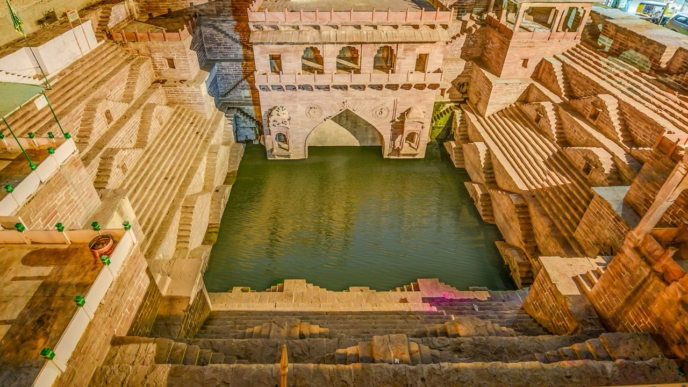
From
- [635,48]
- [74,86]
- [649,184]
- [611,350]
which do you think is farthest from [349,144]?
[611,350]

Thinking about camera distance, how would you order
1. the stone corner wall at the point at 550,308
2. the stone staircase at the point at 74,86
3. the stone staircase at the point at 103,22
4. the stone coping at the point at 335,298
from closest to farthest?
the stone corner wall at the point at 550,308
the stone coping at the point at 335,298
the stone staircase at the point at 74,86
the stone staircase at the point at 103,22

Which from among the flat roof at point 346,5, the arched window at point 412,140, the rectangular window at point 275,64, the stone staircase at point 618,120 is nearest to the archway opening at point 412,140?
the arched window at point 412,140

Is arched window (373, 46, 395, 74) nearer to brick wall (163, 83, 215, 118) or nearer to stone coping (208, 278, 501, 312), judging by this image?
brick wall (163, 83, 215, 118)

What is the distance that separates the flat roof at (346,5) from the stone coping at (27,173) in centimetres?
1050

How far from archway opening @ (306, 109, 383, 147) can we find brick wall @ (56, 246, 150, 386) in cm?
1304

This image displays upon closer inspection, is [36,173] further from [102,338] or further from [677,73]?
[677,73]

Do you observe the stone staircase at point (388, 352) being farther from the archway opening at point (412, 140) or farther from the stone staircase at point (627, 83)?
the archway opening at point (412, 140)

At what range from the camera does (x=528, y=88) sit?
1794cm

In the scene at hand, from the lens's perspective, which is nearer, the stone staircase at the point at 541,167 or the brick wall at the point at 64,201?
Answer: the brick wall at the point at 64,201

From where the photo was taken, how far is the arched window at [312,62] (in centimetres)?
1700

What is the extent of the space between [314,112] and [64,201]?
10.9 m

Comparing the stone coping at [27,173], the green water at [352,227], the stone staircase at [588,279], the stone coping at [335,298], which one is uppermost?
the stone coping at [27,173]

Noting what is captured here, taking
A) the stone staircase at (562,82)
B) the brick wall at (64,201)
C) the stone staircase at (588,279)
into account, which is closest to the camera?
the brick wall at (64,201)

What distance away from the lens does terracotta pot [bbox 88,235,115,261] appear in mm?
5757
